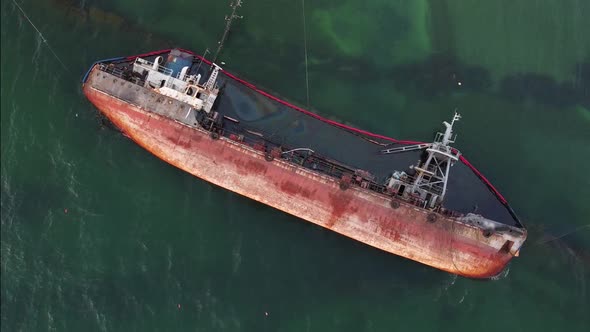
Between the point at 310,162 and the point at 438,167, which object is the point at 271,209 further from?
the point at 438,167

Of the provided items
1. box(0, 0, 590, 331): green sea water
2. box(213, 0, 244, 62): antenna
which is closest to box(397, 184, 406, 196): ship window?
box(0, 0, 590, 331): green sea water

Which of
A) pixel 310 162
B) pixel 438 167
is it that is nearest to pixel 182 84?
pixel 310 162

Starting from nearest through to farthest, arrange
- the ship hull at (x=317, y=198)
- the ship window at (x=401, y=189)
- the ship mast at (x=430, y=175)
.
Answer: the ship hull at (x=317, y=198) < the ship mast at (x=430, y=175) < the ship window at (x=401, y=189)

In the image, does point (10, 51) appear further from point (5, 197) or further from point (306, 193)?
point (306, 193)

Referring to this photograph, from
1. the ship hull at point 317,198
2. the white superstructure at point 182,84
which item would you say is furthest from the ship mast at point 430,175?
the white superstructure at point 182,84

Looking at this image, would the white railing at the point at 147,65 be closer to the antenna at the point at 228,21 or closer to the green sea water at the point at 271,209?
the green sea water at the point at 271,209
